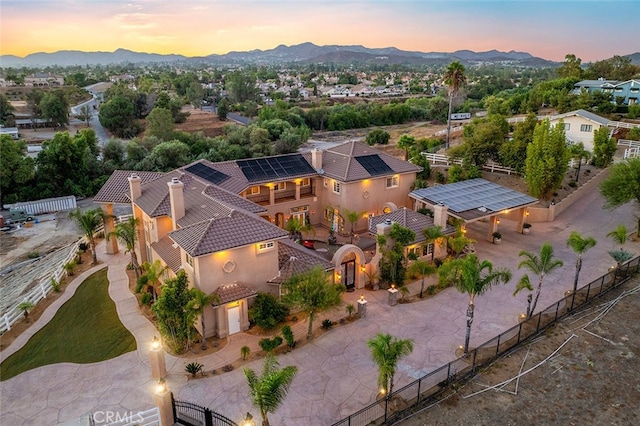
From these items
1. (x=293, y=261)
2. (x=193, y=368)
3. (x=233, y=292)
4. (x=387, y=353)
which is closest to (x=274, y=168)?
(x=293, y=261)

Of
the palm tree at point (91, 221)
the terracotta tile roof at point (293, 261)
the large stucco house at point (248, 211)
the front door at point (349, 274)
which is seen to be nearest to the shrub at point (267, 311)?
the large stucco house at point (248, 211)

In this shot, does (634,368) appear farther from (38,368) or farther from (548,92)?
(548,92)

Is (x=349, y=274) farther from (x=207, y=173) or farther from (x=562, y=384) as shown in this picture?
(x=207, y=173)

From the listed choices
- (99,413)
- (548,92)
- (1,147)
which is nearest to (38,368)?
(99,413)

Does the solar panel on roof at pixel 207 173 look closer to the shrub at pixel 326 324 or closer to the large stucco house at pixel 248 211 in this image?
the large stucco house at pixel 248 211

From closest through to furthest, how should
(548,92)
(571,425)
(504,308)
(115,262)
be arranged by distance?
(571,425) → (504,308) → (115,262) → (548,92)

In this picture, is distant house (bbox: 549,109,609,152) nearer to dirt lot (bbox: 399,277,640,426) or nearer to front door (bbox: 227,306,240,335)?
dirt lot (bbox: 399,277,640,426)
